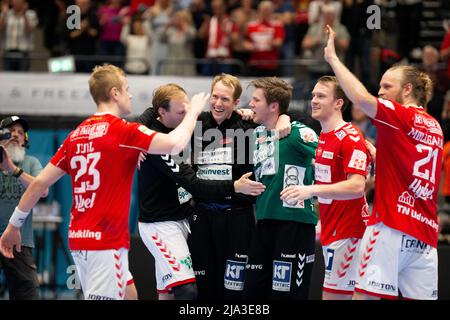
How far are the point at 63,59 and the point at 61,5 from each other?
2.37 m

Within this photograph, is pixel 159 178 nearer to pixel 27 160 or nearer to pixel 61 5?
pixel 27 160

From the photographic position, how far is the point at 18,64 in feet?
56.3

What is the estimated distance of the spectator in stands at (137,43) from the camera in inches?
659

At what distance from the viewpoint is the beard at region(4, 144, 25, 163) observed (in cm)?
1005

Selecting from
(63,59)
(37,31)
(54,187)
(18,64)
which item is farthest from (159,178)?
(37,31)

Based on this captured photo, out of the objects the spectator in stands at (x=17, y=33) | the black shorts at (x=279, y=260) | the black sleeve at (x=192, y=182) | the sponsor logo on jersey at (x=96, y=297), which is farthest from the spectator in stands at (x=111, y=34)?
the sponsor logo on jersey at (x=96, y=297)

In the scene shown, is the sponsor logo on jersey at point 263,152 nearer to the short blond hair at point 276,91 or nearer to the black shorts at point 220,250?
the short blond hair at point 276,91

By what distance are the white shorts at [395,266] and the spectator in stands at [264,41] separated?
30.8 feet

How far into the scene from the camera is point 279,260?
328 inches

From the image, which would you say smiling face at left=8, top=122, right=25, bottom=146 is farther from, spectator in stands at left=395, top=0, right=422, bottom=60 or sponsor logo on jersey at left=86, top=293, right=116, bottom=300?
spectator in stands at left=395, top=0, right=422, bottom=60

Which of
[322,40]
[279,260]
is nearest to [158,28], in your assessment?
[322,40]

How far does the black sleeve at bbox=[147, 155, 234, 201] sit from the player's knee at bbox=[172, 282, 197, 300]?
85cm

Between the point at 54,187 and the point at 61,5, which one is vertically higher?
the point at 61,5

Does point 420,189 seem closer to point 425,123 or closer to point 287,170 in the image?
point 425,123
